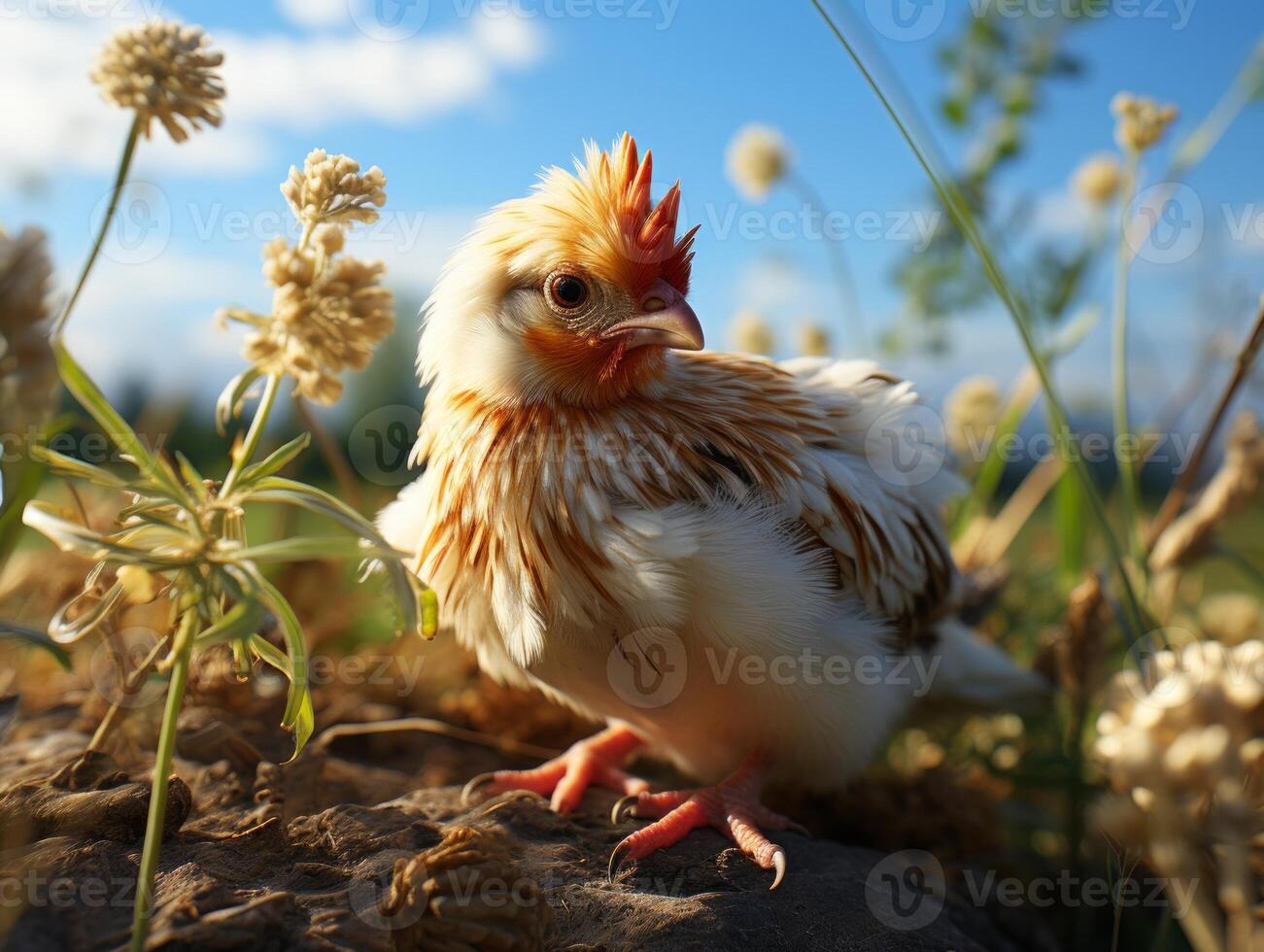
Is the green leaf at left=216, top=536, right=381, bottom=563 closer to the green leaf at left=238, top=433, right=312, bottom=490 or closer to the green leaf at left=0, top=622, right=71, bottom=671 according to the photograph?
the green leaf at left=238, top=433, right=312, bottom=490

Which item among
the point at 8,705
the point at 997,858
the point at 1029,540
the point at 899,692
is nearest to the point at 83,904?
the point at 8,705

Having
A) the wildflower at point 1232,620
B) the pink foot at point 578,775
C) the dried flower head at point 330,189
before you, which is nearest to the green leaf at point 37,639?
the dried flower head at point 330,189

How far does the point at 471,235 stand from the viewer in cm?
238

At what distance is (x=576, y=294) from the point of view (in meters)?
2.18

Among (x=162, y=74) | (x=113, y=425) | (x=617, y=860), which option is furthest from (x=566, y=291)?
(x=617, y=860)

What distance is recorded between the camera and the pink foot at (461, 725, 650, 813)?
262cm

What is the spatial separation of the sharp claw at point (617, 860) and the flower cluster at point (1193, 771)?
123cm

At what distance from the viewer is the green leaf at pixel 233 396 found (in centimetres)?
157

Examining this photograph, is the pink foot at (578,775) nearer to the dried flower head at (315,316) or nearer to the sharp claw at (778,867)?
the sharp claw at (778,867)

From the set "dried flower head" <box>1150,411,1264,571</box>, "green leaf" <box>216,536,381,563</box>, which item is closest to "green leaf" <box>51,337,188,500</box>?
"green leaf" <box>216,536,381,563</box>

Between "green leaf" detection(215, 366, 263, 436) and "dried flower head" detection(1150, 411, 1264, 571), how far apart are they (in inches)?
119

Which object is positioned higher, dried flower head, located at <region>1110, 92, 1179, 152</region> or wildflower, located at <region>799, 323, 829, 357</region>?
dried flower head, located at <region>1110, 92, 1179, 152</region>

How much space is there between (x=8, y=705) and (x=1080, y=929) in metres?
3.02

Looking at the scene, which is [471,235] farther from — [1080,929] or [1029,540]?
[1029,540]
